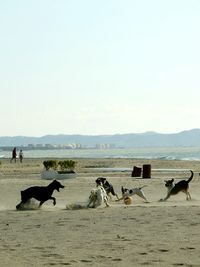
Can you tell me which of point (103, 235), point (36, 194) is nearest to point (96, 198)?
point (36, 194)

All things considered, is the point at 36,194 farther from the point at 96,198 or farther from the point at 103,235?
the point at 103,235

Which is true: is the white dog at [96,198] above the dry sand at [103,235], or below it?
above

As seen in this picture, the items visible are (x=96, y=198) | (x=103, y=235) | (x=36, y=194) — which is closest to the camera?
(x=103, y=235)

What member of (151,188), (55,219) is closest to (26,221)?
(55,219)

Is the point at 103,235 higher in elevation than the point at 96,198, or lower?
lower

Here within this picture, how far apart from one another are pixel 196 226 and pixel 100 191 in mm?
5515

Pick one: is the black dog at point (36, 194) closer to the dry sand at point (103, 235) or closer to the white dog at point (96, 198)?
the dry sand at point (103, 235)

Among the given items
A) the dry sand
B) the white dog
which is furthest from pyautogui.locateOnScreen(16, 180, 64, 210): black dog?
the white dog

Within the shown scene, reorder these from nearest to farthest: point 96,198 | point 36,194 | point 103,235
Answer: point 103,235 → point 96,198 → point 36,194

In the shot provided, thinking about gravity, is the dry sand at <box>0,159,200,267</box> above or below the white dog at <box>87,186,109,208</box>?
below

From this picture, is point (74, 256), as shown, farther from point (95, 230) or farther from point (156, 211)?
point (156, 211)

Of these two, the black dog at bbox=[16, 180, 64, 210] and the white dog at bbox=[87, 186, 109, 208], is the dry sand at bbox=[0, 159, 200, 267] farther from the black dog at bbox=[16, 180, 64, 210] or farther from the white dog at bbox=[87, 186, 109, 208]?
the black dog at bbox=[16, 180, 64, 210]

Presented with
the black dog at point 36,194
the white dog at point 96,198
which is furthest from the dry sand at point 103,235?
the black dog at point 36,194

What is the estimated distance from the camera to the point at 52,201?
20.6 m
